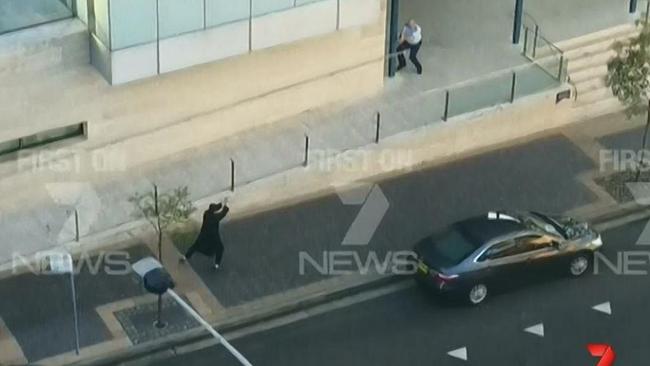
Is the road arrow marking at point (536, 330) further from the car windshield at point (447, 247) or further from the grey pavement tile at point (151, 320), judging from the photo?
the grey pavement tile at point (151, 320)

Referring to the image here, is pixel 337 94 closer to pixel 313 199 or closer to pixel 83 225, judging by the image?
pixel 313 199

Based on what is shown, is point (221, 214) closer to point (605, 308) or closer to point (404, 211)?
point (404, 211)

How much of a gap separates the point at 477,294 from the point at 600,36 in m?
9.87

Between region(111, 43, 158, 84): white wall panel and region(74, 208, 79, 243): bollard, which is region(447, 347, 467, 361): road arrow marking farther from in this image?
region(111, 43, 158, 84): white wall panel

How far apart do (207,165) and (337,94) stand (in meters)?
3.60

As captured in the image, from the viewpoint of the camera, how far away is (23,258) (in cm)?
3103

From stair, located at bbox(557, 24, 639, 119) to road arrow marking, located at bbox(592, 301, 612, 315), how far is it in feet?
23.0

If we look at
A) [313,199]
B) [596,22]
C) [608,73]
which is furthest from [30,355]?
[596,22]

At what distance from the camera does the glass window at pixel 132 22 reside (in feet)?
99.4

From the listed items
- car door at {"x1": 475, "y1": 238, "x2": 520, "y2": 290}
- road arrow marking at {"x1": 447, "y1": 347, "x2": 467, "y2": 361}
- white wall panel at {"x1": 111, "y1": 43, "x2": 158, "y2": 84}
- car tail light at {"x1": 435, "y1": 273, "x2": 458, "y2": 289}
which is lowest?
road arrow marking at {"x1": 447, "y1": 347, "x2": 467, "y2": 361}

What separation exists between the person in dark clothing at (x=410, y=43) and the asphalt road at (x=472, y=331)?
6.90 m

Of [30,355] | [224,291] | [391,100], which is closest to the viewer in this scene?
[30,355]

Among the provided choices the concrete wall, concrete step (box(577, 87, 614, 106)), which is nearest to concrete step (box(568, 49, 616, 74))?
concrete step (box(577, 87, 614, 106))

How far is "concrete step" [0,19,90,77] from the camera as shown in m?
30.3
